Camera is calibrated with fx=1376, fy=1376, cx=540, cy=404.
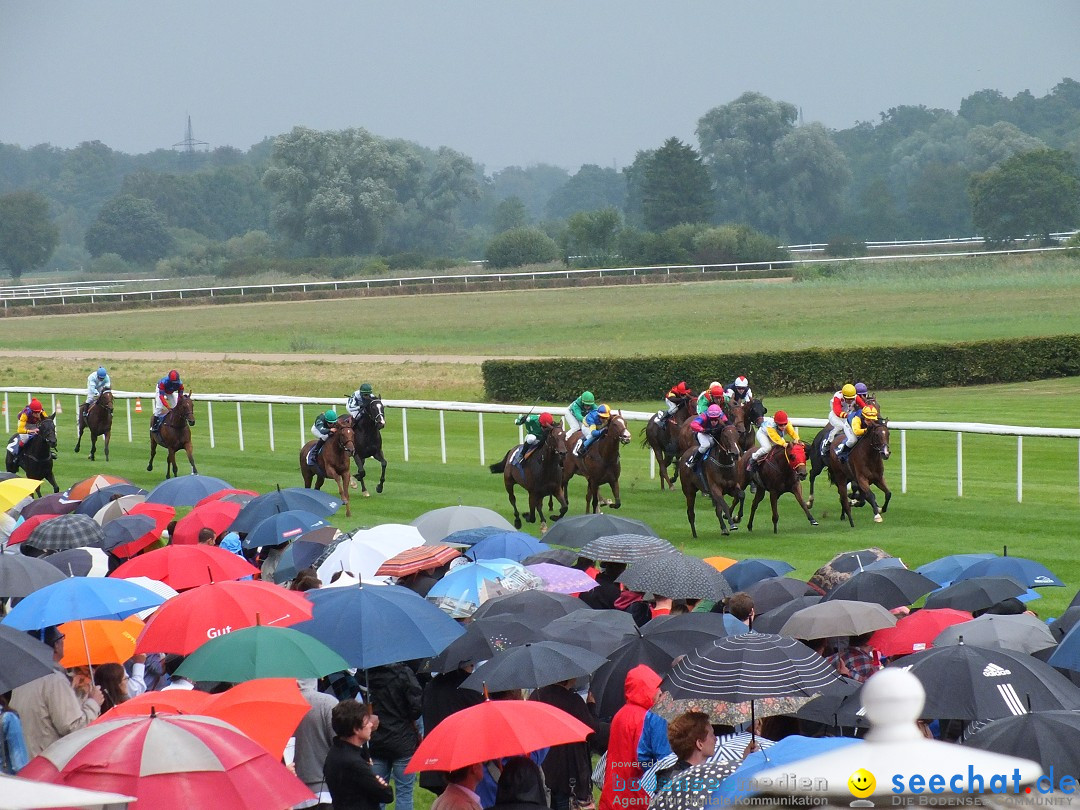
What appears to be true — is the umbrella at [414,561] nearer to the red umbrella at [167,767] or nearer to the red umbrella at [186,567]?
the red umbrella at [186,567]

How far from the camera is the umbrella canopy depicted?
9.24 meters

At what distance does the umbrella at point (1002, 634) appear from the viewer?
18.5ft

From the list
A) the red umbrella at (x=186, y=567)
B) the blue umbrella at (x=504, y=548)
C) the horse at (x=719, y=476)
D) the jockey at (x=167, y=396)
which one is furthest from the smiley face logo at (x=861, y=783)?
the jockey at (x=167, y=396)

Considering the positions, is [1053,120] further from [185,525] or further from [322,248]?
[185,525]

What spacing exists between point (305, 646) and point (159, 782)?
1.64m

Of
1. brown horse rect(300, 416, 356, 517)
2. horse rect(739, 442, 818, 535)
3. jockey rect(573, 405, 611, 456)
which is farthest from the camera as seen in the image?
brown horse rect(300, 416, 356, 517)

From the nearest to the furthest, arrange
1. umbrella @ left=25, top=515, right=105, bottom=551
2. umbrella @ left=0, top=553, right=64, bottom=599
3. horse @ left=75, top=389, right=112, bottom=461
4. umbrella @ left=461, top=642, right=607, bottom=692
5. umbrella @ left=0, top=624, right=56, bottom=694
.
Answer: umbrella @ left=0, top=624, right=56, bottom=694 < umbrella @ left=461, top=642, right=607, bottom=692 < umbrella @ left=0, top=553, right=64, bottom=599 < umbrella @ left=25, top=515, right=105, bottom=551 < horse @ left=75, top=389, right=112, bottom=461

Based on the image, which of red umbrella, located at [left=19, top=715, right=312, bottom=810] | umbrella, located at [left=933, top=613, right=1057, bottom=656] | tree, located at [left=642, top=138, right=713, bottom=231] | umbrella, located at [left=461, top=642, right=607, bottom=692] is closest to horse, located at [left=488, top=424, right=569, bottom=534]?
umbrella, located at [left=933, top=613, right=1057, bottom=656]

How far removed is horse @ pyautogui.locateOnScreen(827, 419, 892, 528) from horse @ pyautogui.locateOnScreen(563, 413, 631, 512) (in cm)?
206

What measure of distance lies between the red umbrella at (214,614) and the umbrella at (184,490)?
5.31m

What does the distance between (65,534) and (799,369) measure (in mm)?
18035

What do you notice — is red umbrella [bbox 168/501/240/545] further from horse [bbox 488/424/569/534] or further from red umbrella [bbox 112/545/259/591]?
horse [bbox 488/424/569/534]

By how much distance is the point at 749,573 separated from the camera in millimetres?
8156

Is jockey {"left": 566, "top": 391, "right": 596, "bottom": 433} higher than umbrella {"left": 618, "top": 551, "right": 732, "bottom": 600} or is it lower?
lower
